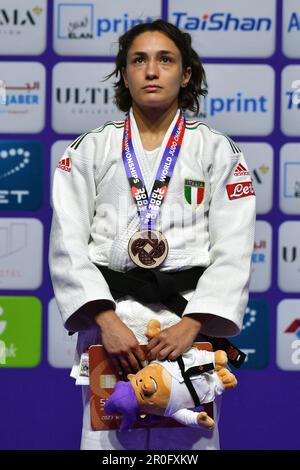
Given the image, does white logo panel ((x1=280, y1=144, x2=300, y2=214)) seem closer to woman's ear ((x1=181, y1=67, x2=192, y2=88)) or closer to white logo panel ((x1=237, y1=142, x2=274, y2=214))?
white logo panel ((x1=237, y1=142, x2=274, y2=214))

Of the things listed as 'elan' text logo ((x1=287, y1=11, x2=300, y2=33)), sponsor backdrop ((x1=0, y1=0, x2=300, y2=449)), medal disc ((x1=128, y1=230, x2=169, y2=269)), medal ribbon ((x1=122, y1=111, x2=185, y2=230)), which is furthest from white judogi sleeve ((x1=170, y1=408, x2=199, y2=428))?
'elan' text logo ((x1=287, y1=11, x2=300, y2=33))

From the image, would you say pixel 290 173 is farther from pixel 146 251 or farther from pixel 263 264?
pixel 146 251

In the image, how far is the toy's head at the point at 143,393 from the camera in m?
2.29

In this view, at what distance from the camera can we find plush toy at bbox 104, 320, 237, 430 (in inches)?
90.3

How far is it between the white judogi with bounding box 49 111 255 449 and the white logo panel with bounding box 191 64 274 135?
0.91 metres

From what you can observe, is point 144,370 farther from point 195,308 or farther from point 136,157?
point 136,157

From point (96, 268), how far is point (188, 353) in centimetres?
33

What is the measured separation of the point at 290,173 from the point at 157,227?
1156 millimetres

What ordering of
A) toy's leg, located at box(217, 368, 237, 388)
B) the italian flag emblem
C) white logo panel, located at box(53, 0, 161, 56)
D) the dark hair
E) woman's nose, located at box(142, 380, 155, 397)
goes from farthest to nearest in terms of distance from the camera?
white logo panel, located at box(53, 0, 161, 56) < the dark hair < the italian flag emblem < toy's leg, located at box(217, 368, 237, 388) < woman's nose, located at box(142, 380, 155, 397)

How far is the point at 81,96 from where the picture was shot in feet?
11.4

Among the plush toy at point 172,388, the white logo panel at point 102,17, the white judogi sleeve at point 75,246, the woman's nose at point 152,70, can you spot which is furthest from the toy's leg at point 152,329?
the white logo panel at point 102,17

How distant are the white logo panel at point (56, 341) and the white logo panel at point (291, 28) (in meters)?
1.27

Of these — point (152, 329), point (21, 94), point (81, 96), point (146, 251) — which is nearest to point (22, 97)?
point (21, 94)
